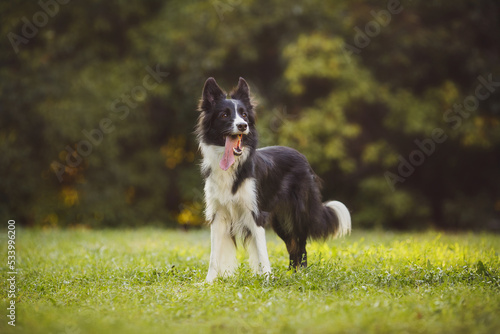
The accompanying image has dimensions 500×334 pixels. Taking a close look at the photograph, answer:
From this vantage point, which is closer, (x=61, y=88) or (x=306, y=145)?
(x=306, y=145)

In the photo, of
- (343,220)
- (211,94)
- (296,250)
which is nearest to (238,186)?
(211,94)

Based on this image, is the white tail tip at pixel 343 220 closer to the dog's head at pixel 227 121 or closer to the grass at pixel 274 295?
the grass at pixel 274 295

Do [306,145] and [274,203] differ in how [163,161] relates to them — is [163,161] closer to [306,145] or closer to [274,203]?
[306,145]

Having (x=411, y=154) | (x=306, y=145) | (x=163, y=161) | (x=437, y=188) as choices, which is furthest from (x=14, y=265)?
(x=437, y=188)

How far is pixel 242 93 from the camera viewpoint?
Result: 6.22m

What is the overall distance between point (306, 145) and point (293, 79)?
80.7 inches

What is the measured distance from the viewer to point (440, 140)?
53.0 ft

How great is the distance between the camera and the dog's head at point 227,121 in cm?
575

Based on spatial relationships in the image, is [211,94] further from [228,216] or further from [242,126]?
[228,216]

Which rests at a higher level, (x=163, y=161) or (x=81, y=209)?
(x=163, y=161)

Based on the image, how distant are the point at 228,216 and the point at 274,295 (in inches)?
51.8

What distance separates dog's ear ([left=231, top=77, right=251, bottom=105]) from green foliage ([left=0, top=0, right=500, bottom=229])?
345 inches

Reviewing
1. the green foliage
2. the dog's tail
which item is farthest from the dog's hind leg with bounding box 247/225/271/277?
A: the green foliage

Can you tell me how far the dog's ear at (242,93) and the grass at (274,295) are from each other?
201cm
